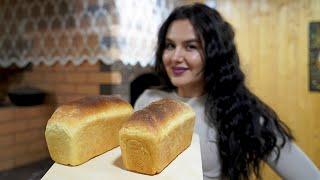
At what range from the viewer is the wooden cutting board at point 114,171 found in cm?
44

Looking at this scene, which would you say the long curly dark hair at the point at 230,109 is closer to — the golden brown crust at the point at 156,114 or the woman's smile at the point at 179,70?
the woman's smile at the point at 179,70

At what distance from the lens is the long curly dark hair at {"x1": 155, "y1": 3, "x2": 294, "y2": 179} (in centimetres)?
93

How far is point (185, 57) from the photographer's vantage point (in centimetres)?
97

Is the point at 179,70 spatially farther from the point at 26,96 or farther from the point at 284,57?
the point at 284,57

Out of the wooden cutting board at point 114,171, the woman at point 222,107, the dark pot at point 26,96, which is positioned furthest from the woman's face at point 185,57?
the dark pot at point 26,96

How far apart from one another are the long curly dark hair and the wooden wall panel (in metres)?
1.10

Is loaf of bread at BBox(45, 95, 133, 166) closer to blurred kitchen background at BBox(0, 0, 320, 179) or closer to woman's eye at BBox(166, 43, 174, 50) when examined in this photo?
woman's eye at BBox(166, 43, 174, 50)

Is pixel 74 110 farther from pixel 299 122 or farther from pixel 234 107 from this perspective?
pixel 299 122

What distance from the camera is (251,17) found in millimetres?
2354

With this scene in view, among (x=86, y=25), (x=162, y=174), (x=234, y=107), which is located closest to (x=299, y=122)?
(x=234, y=107)

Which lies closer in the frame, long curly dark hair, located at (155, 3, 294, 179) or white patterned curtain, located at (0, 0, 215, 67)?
long curly dark hair, located at (155, 3, 294, 179)

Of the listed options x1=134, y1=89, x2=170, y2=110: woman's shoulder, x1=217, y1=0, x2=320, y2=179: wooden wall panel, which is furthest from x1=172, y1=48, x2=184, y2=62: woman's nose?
x1=217, y1=0, x2=320, y2=179: wooden wall panel

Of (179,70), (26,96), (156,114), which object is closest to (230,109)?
(179,70)

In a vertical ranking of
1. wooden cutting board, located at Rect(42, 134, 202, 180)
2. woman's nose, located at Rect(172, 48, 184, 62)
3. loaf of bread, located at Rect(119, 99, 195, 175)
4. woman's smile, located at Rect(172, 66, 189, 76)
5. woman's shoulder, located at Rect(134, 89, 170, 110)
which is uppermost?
woman's nose, located at Rect(172, 48, 184, 62)
